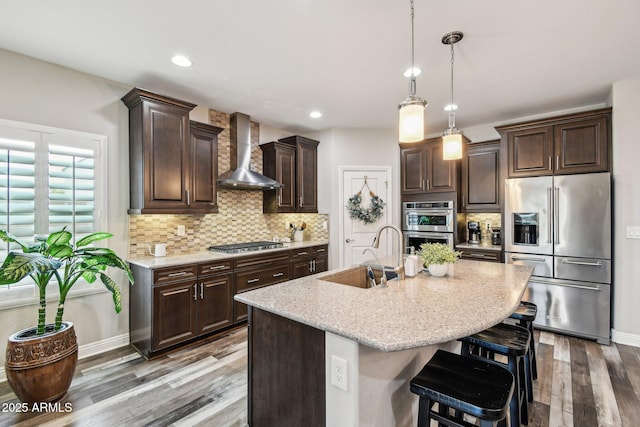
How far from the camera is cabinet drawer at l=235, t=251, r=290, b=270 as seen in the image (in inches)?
139

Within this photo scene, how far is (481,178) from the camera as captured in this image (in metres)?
4.34

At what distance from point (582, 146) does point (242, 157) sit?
4.09 metres

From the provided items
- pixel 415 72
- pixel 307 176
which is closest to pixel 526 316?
pixel 415 72

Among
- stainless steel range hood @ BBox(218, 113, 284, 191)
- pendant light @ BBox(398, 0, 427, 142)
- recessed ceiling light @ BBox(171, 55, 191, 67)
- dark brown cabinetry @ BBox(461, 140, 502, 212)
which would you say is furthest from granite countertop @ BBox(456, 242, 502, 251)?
recessed ceiling light @ BBox(171, 55, 191, 67)

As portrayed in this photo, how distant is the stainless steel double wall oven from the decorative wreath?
41 centimetres

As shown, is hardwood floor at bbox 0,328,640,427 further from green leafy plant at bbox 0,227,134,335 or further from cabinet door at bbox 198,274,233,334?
green leafy plant at bbox 0,227,134,335

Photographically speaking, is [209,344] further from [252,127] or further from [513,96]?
[513,96]

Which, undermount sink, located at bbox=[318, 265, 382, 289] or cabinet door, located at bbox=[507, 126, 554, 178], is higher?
cabinet door, located at bbox=[507, 126, 554, 178]

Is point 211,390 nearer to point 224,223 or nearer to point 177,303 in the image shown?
point 177,303

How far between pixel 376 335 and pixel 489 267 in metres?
1.93

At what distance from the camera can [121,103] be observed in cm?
314

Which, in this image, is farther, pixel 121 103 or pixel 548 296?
pixel 548 296

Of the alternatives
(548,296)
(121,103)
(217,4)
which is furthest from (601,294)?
(121,103)

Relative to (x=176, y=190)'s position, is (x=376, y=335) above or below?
below
